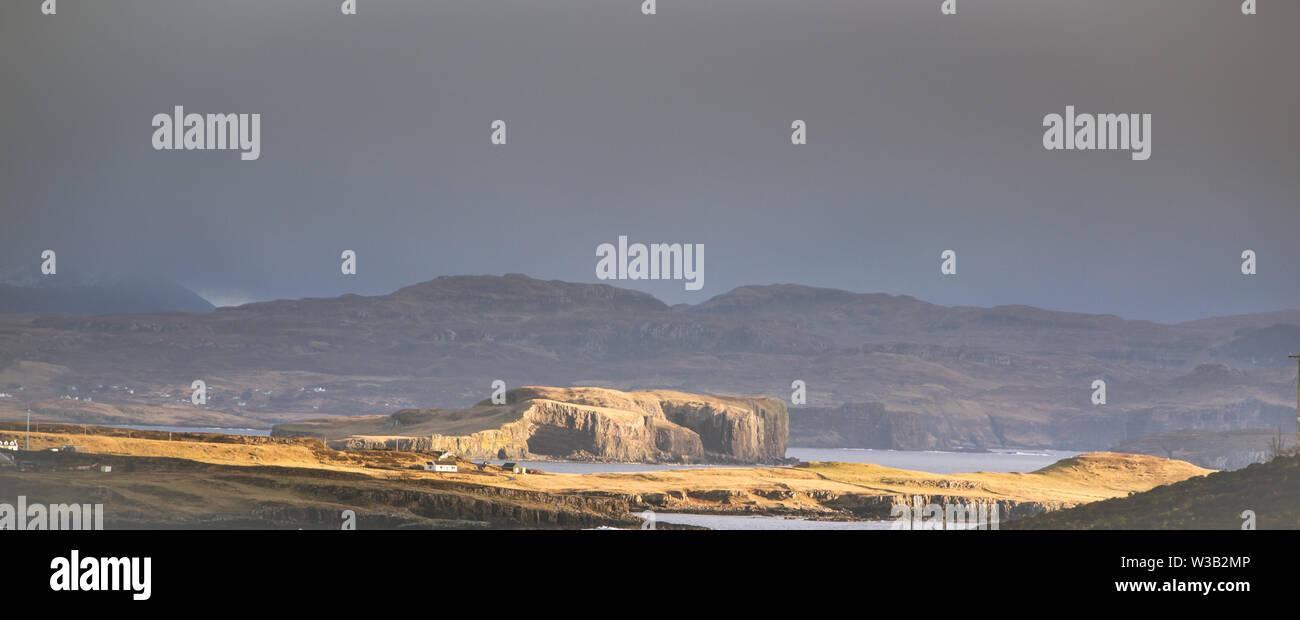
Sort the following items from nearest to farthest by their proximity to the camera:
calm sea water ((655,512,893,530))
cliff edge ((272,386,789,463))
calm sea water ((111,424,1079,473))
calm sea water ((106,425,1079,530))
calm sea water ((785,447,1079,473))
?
calm sea water ((655,512,893,530)) → calm sea water ((106,425,1079,530)) → calm sea water ((111,424,1079,473)) → cliff edge ((272,386,789,463)) → calm sea water ((785,447,1079,473))

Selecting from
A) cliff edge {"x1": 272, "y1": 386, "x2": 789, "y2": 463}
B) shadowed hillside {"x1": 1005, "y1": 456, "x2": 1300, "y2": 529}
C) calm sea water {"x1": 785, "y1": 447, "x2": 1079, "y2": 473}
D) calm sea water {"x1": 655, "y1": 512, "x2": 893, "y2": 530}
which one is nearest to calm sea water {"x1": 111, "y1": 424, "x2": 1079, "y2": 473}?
calm sea water {"x1": 785, "y1": 447, "x2": 1079, "y2": 473}

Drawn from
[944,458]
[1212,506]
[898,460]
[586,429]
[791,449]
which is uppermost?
[1212,506]

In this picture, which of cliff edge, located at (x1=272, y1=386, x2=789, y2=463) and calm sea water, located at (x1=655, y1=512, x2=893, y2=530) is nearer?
calm sea water, located at (x1=655, y1=512, x2=893, y2=530)

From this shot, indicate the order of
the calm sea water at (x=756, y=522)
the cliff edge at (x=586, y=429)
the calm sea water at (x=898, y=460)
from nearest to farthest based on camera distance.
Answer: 1. the calm sea water at (x=756, y=522)
2. the calm sea water at (x=898, y=460)
3. the cliff edge at (x=586, y=429)

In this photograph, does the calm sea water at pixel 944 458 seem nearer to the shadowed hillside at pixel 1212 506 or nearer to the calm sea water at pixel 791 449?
the calm sea water at pixel 791 449

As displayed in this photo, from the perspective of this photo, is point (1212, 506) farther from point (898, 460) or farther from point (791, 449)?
point (791, 449)

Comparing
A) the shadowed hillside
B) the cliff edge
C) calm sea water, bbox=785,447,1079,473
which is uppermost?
the shadowed hillside

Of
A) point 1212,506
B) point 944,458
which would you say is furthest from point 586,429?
point 1212,506

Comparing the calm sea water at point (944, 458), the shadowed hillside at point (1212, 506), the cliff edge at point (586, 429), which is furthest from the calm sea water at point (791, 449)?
the shadowed hillside at point (1212, 506)

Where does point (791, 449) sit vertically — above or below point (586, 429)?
below

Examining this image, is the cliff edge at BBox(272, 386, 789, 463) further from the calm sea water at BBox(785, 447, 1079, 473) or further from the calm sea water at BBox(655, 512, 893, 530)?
the calm sea water at BBox(655, 512, 893, 530)

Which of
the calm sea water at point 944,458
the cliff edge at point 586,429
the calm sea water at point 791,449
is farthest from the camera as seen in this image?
the calm sea water at point 944,458
